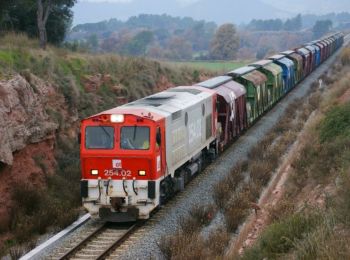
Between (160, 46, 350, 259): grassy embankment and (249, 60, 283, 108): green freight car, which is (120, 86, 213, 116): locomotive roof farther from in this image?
(249, 60, 283, 108): green freight car

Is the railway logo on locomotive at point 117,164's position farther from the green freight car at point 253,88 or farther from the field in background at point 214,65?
the field in background at point 214,65

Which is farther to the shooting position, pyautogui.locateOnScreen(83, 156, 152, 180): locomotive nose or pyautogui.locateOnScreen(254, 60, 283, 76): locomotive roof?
pyautogui.locateOnScreen(254, 60, 283, 76): locomotive roof

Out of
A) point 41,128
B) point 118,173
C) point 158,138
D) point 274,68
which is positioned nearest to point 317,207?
point 158,138

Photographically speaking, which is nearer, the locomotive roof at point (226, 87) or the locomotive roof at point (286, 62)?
the locomotive roof at point (226, 87)

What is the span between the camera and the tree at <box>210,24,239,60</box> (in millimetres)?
125688

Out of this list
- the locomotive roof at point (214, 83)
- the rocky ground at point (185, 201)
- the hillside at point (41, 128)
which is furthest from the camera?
the locomotive roof at point (214, 83)

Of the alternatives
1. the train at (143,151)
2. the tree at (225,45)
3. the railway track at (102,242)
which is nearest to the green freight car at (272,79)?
the train at (143,151)

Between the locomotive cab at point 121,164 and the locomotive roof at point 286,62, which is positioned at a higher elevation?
the locomotive roof at point 286,62

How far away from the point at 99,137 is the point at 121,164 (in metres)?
0.93

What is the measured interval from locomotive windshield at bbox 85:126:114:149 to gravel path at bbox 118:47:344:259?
93.8 inches

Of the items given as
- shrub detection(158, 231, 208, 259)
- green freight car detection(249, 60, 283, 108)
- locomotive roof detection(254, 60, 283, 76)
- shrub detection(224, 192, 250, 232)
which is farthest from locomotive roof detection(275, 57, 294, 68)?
shrub detection(158, 231, 208, 259)

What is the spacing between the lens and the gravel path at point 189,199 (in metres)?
13.2

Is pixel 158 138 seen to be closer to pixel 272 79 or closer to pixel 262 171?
pixel 262 171

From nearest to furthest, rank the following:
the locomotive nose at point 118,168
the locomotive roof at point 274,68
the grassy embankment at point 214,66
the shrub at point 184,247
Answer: the shrub at point 184,247 < the locomotive nose at point 118,168 < the locomotive roof at point 274,68 < the grassy embankment at point 214,66
